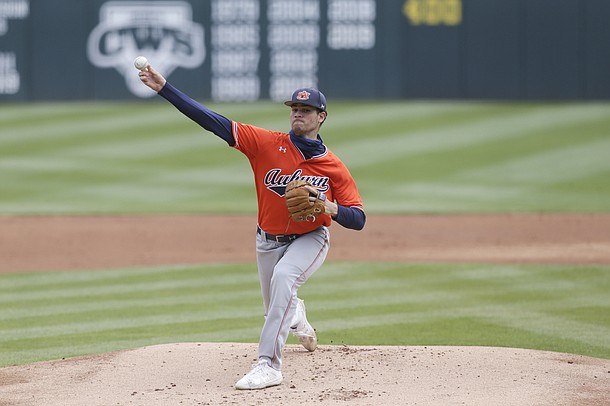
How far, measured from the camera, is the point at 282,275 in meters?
6.38

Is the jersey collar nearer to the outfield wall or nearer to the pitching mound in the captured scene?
the pitching mound

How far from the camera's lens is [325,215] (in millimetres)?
6570

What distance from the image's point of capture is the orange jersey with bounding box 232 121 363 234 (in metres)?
6.58

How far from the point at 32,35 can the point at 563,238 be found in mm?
15620

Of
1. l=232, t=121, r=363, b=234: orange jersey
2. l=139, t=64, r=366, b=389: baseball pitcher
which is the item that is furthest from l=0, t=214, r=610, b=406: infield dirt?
l=232, t=121, r=363, b=234: orange jersey

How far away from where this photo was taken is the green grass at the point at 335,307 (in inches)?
323

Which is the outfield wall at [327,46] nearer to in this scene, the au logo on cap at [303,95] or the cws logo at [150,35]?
the cws logo at [150,35]

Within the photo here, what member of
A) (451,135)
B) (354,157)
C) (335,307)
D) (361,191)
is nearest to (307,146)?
(335,307)

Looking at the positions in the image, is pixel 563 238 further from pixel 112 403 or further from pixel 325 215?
pixel 112 403

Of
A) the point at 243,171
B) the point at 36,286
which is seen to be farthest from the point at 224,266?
the point at 243,171

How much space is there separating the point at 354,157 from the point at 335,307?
501 inches

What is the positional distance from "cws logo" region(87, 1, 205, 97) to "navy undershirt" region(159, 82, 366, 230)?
18.1 m

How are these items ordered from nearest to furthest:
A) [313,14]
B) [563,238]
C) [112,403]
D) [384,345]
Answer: [112,403] < [384,345] < [563,238] < [313,14]

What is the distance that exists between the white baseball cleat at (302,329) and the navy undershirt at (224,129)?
0.84 meters
